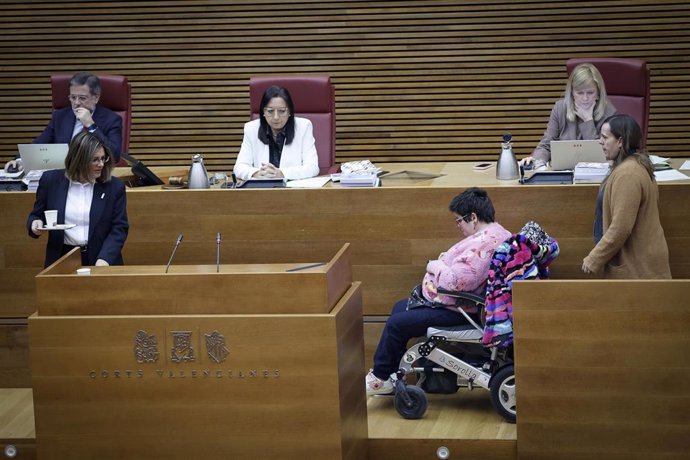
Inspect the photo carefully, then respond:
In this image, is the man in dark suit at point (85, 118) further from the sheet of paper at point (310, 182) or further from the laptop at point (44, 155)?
the sheet of paper at point (310, 182)

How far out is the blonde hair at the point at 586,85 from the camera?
5.97m

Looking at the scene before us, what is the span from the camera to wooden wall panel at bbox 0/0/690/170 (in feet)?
25.8

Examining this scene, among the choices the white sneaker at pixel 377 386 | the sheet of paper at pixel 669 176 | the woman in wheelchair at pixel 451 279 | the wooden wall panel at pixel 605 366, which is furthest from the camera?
the sheet of paper at pixel 669 176

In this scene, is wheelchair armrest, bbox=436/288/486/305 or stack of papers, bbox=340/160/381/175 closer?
wheelchair armrest, bbox=436/288/486/305

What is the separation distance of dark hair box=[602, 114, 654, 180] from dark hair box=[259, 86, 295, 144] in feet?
6.32

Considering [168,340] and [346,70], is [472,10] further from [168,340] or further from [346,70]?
[168,340]

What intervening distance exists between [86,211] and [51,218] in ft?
0.59

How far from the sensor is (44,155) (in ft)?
19.7

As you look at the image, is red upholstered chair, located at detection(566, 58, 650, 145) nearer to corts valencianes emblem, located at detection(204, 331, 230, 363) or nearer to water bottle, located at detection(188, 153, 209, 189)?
water bottle, located at detection(188, 153, 209, 189)

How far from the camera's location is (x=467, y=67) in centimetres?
803

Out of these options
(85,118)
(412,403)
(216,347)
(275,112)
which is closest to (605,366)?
(412,403)

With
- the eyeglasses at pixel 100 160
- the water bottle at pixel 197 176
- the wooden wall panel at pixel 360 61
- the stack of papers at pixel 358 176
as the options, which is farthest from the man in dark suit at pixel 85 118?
the wooden wall panel at pixel 360 61

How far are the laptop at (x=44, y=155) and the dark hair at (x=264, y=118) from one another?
105cm

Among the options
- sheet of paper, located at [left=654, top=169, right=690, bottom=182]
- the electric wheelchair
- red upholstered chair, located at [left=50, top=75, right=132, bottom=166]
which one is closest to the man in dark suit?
red upholstered chair, located at [left=50, top=75, right=132, bottom=166]
